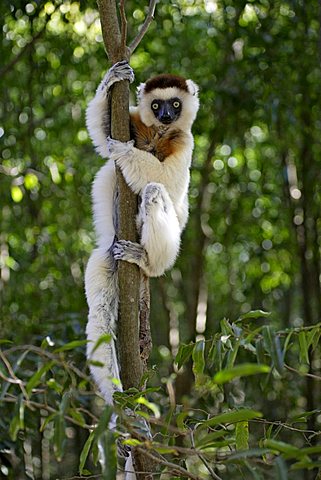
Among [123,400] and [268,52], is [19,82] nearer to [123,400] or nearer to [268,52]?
[268,52]

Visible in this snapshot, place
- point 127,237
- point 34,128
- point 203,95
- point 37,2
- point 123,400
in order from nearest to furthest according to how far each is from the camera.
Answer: point 123,400 → point 127,237 → point 37,2 → point 203,95 → point 34,128

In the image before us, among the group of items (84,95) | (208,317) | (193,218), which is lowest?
(208,317)

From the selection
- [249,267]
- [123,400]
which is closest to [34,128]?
[249,267]

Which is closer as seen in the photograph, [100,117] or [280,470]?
[280,470]

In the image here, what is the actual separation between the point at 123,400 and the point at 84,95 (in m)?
4.33

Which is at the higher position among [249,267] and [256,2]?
[256,2]

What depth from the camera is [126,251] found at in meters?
3.28

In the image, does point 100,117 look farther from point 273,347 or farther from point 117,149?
point 273,347

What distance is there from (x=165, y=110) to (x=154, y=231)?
0.80m

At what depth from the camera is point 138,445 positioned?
1.91 m

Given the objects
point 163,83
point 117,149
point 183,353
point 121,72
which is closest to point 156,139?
point 163,83

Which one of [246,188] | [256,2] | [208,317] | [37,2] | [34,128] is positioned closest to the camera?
[37,2]

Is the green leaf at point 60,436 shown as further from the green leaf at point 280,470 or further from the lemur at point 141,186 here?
the lemur at point 141,186

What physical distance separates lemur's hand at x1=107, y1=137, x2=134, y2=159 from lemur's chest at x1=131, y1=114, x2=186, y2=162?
0.43 metres
